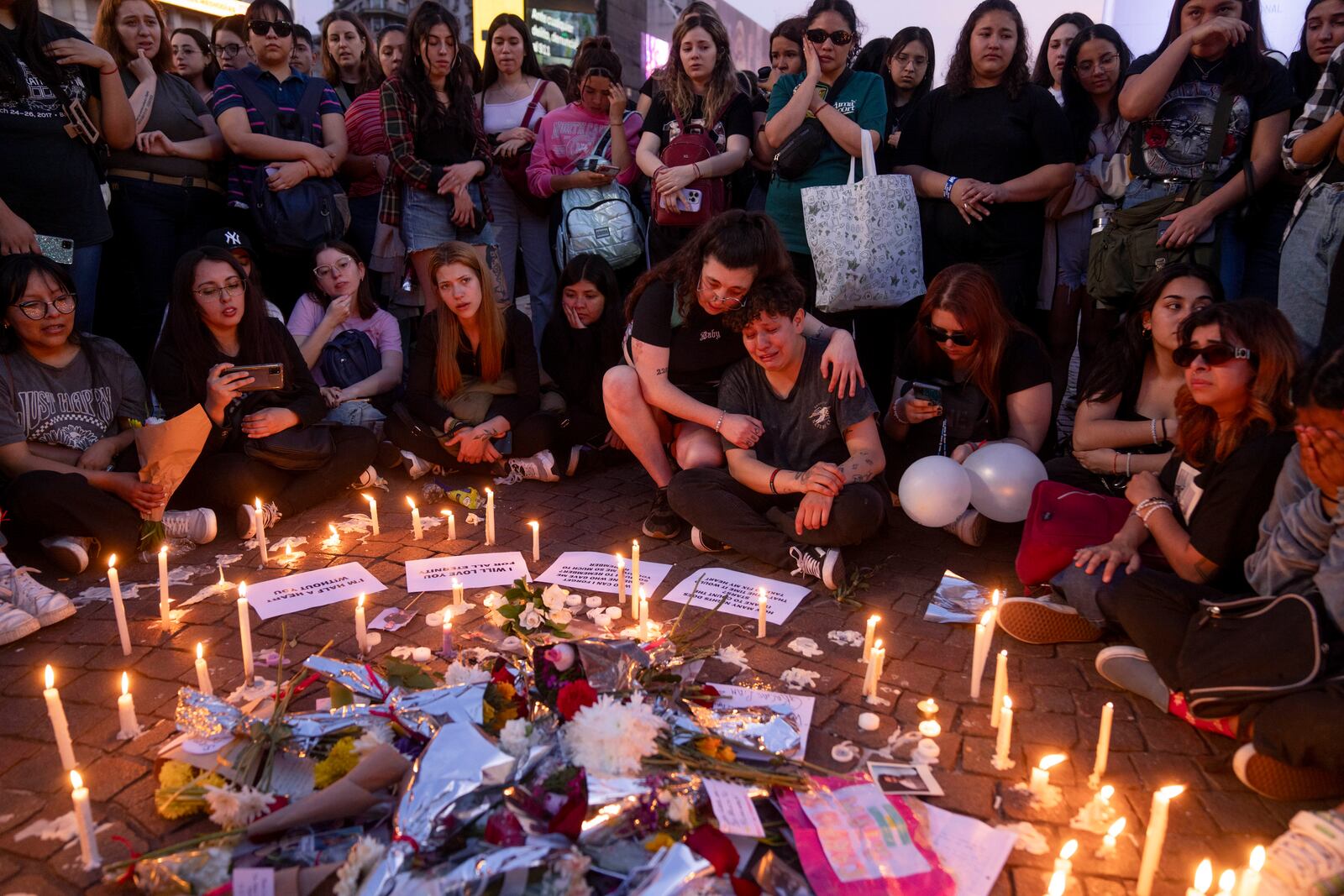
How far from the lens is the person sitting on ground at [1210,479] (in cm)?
295

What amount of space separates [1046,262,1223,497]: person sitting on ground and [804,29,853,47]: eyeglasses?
2101 mm

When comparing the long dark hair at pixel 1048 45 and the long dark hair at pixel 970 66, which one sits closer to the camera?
the long dark hair at pixel 970 66

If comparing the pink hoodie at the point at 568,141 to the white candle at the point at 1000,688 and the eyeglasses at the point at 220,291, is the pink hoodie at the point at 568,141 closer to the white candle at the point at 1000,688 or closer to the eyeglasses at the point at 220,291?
the eyeglasses at the point at 220,291

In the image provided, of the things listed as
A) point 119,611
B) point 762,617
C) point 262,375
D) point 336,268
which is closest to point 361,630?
point 119,611

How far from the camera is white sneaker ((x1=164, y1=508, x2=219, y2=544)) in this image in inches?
173

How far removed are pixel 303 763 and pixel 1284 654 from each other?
265 centimetres

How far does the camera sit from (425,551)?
435cm

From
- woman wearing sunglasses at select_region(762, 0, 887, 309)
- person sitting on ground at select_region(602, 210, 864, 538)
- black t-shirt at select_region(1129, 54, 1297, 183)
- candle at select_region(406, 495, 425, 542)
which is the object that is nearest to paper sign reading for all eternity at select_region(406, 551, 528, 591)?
candle at select_region(406, 495, 425, 542)

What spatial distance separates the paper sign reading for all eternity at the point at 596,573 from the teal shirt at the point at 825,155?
6.68 ft

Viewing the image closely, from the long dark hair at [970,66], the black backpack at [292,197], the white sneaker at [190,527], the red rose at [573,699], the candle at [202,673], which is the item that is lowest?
the white sneaker at [190,527]

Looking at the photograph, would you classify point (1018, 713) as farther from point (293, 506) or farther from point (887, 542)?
point (293, 506)

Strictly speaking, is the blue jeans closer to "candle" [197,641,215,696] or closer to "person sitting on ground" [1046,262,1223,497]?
"person sitting on ground" [1046,262,1223,497]

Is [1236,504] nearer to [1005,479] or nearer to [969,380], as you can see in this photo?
[1005,479]

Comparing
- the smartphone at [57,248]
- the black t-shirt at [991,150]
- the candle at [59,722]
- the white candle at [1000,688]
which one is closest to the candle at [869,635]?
the white candle at [1000,688]
